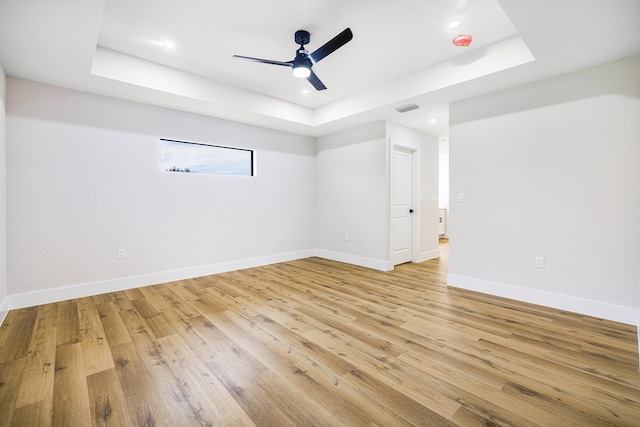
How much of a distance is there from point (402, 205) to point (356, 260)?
1294 millimetres

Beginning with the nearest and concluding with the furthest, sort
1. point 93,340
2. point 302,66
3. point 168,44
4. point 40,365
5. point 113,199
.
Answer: point 40,365
point 93,340
point 302,66
point 168,44
point 113,199

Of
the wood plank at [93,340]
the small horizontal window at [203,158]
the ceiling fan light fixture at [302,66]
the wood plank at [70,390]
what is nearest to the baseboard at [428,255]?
the small horizontal window at [203,158]

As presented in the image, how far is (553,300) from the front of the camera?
117 inches

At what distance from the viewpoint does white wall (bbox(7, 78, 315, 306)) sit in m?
3.05

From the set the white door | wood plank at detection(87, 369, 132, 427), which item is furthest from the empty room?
→ the white door

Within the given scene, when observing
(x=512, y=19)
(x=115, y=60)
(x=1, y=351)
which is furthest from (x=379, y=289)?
(x=115, y=60)

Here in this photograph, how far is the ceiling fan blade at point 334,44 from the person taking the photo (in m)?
2.25

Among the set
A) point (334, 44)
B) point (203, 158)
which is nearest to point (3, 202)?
point (203, 158)

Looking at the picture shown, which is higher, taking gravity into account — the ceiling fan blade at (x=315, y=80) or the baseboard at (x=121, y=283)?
the ceiling fan blade at (x=315, y=80)

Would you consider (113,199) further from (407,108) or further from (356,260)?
(407,108)

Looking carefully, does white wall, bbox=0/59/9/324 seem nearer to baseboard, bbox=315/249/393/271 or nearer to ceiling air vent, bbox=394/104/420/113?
baseboard, bbox=315/249/393/271

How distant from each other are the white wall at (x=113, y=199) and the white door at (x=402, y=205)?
2.21 meters

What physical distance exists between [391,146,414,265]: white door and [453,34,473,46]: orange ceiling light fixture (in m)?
2.07

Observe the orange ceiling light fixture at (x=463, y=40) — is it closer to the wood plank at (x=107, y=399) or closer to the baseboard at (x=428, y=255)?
the baseboard at (x=428, y=255)
